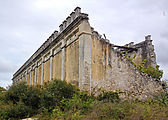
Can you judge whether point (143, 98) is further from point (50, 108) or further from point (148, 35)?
point (148, 35)

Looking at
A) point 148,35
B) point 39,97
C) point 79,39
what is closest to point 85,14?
point 79,39

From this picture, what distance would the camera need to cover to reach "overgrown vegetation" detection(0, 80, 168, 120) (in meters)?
7.72

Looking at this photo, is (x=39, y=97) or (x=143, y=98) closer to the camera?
(x=39, y=97)

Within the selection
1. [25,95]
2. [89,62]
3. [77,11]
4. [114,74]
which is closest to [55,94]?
[25,95]

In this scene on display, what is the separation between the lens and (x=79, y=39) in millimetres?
12031

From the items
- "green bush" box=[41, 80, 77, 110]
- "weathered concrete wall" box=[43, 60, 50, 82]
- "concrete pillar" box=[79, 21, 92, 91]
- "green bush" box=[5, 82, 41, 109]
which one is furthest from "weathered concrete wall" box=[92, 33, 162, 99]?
"weathered concrete wall" box=[43, 60, 50, 82]

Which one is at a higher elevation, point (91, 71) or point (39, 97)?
point (91, 71)

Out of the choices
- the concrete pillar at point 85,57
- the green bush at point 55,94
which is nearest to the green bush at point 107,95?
the concrete pillar at point 85,57

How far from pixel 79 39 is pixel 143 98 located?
598 centimetres

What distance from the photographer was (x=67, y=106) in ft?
29.5

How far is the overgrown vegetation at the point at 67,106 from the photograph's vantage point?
25.3 ft

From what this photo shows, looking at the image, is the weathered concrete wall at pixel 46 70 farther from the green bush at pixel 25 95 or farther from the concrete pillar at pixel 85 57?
the concrete pillar at pixel 85 57

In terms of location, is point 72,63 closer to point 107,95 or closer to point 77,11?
point 107,95

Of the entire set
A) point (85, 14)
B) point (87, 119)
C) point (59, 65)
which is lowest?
point (87, 119)
